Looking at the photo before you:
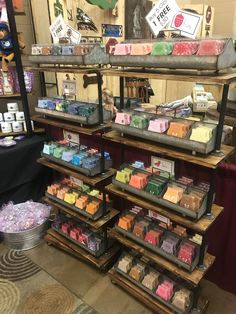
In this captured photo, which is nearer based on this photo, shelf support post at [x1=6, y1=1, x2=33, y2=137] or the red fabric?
the red fabric

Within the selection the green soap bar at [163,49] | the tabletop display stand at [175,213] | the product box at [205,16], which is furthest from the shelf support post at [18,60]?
the product box at [205,16]

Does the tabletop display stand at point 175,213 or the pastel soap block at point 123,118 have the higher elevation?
the pastel soap block at point 123,118

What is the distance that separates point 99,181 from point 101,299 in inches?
32.2

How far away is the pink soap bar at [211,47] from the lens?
1.11m

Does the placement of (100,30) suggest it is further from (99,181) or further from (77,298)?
(77,298)

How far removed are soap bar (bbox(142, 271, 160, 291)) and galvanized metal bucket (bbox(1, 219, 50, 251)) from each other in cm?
108

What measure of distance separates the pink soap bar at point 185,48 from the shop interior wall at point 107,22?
1.79 meters

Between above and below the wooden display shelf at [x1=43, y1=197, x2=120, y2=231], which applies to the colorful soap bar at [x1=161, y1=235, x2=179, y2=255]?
above

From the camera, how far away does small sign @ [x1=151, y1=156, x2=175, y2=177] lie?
1.62 m

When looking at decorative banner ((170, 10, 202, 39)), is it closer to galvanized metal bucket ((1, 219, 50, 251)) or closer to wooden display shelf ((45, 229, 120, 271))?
wooden display shelf ((45, 229, 120, 271))

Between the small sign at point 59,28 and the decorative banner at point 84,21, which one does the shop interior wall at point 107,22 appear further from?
the small sign at point 59,28

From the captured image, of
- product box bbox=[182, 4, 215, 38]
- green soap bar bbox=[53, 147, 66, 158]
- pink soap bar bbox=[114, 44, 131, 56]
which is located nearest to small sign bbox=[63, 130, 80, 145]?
green soap bar bbox=[53, 147, 66, 158]

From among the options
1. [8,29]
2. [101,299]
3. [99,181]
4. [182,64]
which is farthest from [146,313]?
[8,29]

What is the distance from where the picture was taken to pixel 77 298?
190 cm
